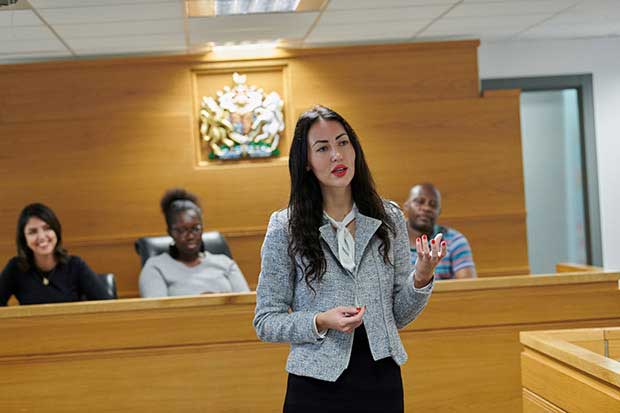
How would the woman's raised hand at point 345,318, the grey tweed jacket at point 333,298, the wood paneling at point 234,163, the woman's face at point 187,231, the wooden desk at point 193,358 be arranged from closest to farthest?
the woman's raised hand at point 345,318
the grey tweed jacket at point 333,298
the wooden desk at point 193,358
the woman's face at point 187,231
the wood paneling at point 234,163

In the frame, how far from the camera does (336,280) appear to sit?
2227mm

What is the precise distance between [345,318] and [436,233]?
3.13 meters

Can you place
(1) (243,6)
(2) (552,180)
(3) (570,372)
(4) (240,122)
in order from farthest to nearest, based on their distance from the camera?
(2) (552,180)
(4) (240,122)
(1) (243,6)
(3) (570,372)

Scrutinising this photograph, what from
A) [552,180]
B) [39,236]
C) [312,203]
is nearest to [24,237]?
[39,236]

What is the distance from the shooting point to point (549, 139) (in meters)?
8.77

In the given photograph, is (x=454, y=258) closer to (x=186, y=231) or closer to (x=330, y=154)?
(x=186, y=231)

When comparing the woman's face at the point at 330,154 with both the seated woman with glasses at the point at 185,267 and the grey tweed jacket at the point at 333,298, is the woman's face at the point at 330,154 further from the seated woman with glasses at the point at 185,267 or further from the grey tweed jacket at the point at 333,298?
the seated woman with glasses at the point at 185,267

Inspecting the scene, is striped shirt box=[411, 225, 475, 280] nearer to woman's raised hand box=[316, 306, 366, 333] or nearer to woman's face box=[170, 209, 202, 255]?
woman's face box=[170, 209, 202, 255]

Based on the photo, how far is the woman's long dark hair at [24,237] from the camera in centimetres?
477

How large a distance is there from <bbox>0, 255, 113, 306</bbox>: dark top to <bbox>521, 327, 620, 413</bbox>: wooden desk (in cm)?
248

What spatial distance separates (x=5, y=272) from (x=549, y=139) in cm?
576

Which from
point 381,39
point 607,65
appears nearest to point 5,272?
point 381,39

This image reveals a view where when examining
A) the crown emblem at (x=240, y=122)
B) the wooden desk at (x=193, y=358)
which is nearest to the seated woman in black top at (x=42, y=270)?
the wooden desk at (x=193, y=358)

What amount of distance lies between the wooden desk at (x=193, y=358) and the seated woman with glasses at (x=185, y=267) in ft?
2.78
